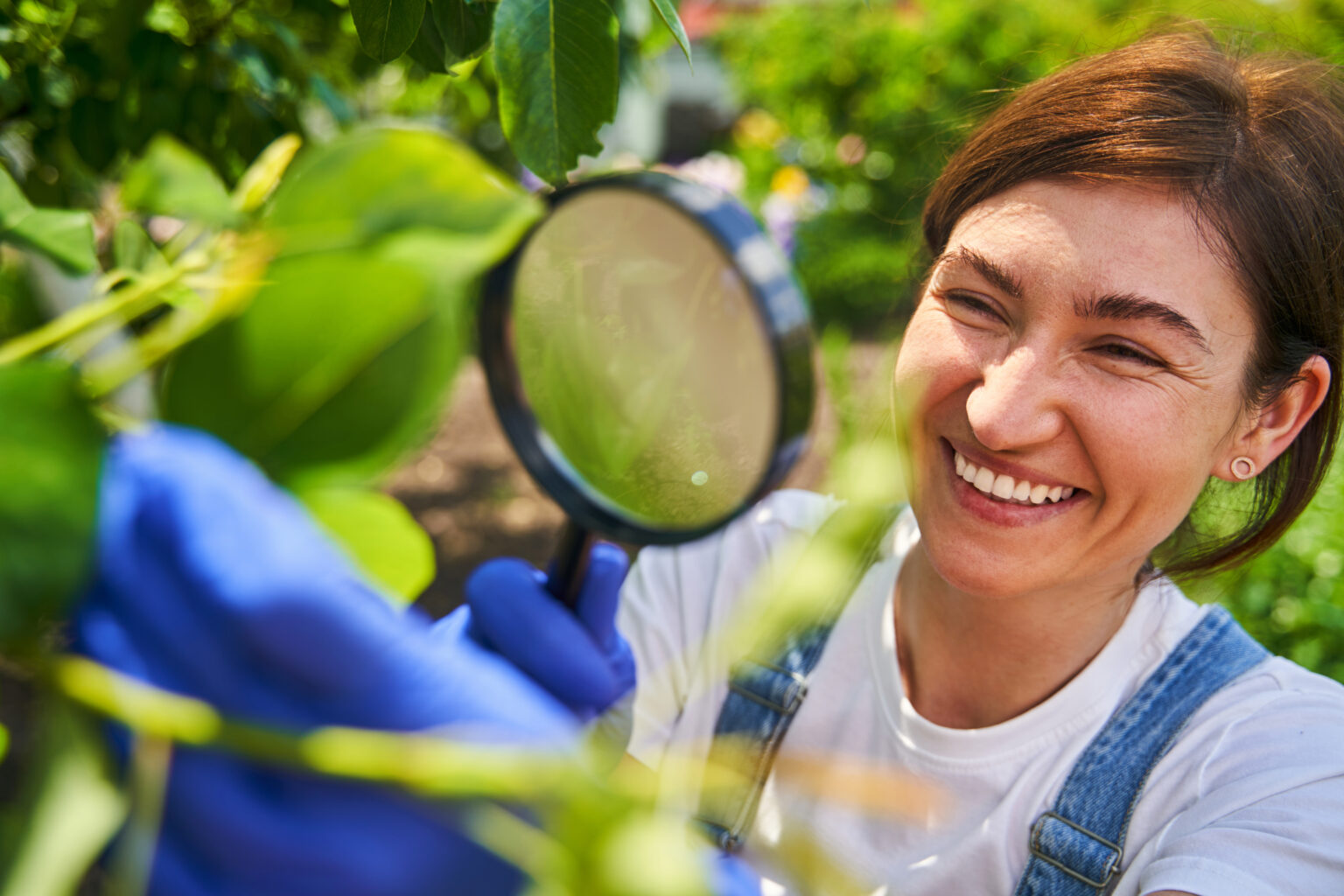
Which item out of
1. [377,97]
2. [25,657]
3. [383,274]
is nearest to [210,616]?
[25,657]

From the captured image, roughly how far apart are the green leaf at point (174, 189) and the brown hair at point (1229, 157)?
102cm

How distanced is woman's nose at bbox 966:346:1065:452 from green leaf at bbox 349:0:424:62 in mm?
770

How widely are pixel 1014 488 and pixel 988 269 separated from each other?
279 millimetres

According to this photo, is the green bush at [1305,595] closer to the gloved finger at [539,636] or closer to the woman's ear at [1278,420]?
the woman's ear at [1278,420]

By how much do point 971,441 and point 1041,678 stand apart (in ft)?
1.23

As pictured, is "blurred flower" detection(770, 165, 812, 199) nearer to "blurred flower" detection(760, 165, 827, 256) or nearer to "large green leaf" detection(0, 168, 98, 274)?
"blurred flower" detection(760, 165, 827, 256)

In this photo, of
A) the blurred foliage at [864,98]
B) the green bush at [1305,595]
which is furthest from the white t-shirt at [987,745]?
the blurred foliage at [864,98]

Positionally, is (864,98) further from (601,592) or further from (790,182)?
(601,592)

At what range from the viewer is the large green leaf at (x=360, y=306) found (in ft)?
1.17

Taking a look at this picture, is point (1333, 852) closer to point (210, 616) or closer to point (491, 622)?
point (491, 622)

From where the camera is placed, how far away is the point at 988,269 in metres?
1.22

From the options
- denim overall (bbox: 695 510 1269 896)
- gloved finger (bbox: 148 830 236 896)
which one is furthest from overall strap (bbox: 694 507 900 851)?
gloved finger (bbox: 148 830 236 896)

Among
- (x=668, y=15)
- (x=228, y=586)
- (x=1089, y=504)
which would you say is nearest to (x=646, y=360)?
(x=668, y=15)

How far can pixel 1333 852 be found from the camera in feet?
3.37
